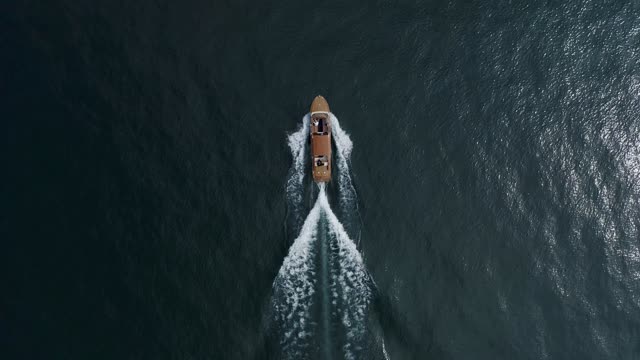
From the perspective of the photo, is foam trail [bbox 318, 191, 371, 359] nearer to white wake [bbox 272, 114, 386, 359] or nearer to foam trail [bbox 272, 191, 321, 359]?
white wake [bbox 272, 114, 386, 359]

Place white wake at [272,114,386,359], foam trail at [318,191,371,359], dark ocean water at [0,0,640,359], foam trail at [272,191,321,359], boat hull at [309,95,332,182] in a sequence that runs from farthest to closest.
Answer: boat hull at [309,95,332,182]
foam trail at [318,191,371,359]
dark ocean water at [0,0,640,359]
white wake at [272,114,386,359]
foam trail at [272,191,321,359]

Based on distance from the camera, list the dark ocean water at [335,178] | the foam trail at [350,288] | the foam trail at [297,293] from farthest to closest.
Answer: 1. the foam trail at [350,288]
2. the dark ocean water at [335,178]
3. the foam trail at [297,293]

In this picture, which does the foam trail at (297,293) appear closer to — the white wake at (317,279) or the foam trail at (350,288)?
the white wake at (317,279)

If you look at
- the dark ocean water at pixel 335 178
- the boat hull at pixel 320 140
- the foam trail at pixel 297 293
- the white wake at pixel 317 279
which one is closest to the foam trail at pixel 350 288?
the white wake at pixel 317 279

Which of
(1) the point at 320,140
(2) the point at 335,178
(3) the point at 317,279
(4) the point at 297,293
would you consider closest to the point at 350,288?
(3) the point at 317,279

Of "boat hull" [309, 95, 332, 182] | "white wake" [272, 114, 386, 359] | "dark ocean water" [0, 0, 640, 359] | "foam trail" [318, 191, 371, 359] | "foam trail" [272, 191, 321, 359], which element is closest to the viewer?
"foam trail" [272, 191, 321, 359]

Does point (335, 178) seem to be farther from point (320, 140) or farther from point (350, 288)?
point (350, 288)

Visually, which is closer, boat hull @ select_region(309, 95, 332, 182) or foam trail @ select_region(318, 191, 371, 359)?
foam trail @ select_region(318, 191, 371, 359)

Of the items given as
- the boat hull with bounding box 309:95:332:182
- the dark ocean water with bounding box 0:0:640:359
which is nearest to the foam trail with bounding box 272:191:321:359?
the dark ocean water with bounding box 0:0:640:359

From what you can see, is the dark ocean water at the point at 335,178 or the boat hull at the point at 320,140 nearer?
the dark ocean water at the point at 335,178
